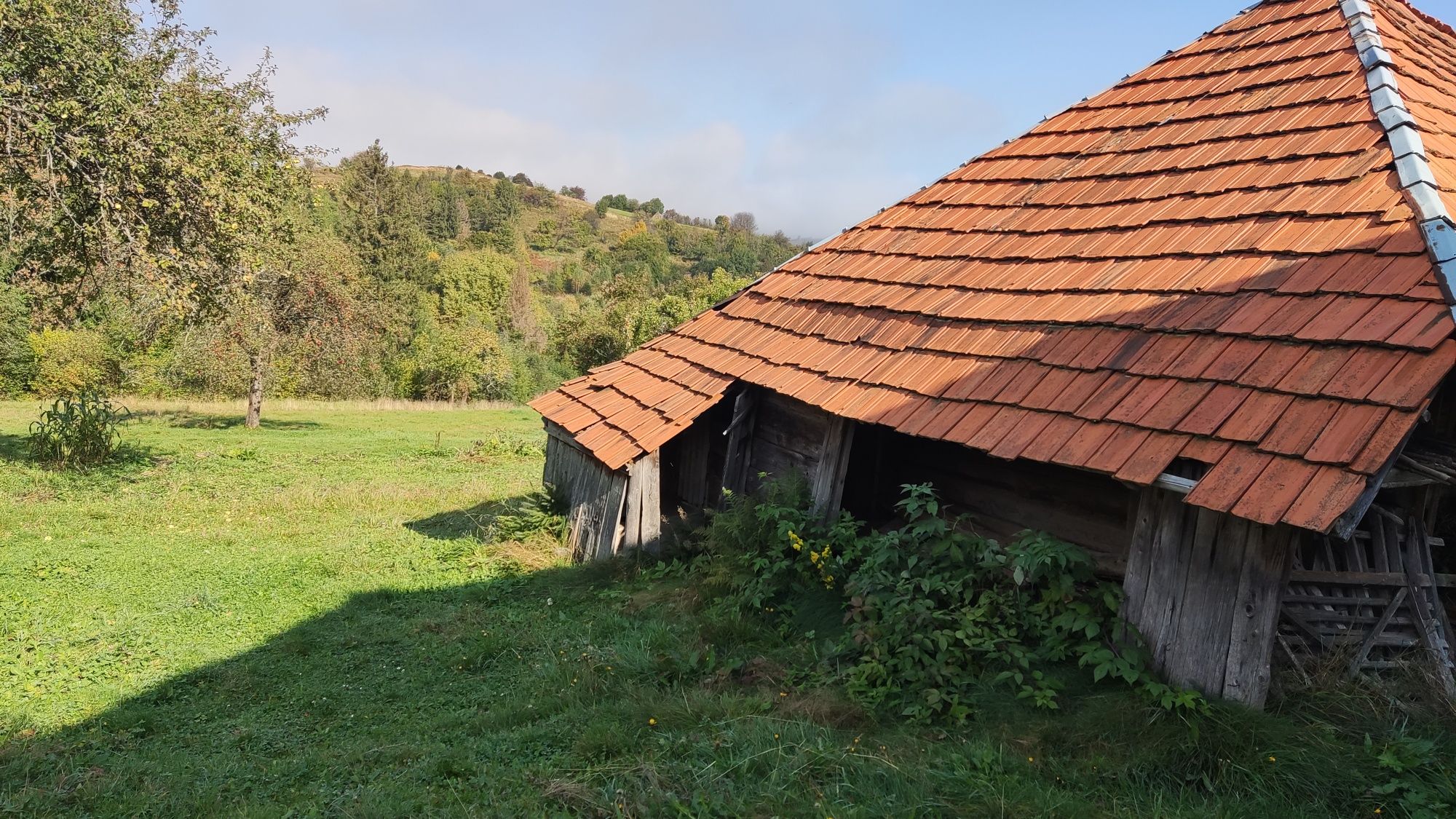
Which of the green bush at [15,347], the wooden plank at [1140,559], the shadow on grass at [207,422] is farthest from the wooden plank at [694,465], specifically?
the green bush at [15,347]

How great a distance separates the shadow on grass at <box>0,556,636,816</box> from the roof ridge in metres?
4.88

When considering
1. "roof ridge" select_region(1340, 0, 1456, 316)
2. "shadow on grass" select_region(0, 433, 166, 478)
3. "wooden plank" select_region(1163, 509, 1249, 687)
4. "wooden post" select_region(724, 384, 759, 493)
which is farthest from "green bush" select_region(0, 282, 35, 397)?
"roof ridge" select_region(1340, 0, 1456, 316)

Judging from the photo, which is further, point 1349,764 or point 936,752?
point 936,752

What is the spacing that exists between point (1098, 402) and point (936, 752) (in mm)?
2053

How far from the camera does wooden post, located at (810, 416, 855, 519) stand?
6.75m

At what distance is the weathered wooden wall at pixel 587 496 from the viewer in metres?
8.19

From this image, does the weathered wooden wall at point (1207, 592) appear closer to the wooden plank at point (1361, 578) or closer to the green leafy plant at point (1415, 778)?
the wooden plank at point (1361, 578)

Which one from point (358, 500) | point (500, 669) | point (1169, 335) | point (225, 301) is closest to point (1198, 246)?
point (1169, 335)

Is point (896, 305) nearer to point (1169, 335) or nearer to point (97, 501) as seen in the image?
point (1169, 335)

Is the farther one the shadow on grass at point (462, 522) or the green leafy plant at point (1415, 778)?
the shadow on grass at point (462, 522)

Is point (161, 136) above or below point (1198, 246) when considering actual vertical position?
above

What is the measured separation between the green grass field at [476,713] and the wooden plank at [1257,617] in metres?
0.16

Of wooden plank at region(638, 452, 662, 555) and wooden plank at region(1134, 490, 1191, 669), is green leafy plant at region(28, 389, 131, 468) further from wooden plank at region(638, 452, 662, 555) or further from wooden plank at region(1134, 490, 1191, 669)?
wooden plank at region(1134, 490, 1191, 669)

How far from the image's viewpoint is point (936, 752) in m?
3.98
